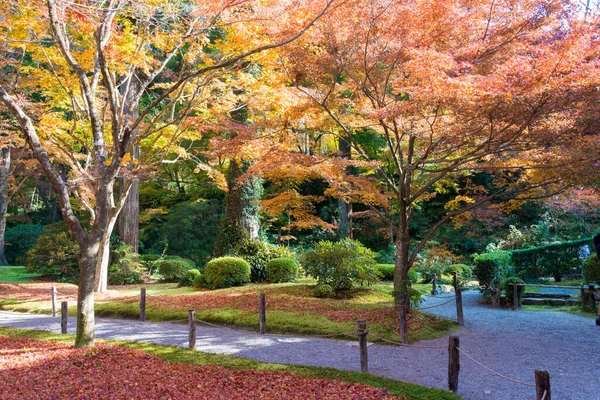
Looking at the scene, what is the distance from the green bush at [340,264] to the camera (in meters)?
13.1

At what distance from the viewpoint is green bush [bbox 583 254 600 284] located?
13250mm

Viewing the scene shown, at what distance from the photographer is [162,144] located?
16.8m

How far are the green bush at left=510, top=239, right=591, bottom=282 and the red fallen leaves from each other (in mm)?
13433

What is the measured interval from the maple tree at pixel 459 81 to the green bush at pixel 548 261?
728cm

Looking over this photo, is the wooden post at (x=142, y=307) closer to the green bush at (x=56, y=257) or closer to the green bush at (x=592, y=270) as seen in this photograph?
the green bush at (x=56, y=257)

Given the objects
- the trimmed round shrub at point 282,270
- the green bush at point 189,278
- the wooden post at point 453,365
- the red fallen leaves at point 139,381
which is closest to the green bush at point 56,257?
the green bush at point 189,278

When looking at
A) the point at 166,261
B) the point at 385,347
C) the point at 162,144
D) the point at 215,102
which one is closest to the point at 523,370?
the point at 385,347

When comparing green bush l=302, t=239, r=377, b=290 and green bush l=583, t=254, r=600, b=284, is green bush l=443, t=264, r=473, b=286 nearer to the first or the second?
green bush l=583, t=254, r=600, b=284

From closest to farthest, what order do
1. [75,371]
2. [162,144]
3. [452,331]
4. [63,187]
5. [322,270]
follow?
1. [75,371]
2. [63,187]
3. [452,331]
4. [322,270]
5. [162,144]

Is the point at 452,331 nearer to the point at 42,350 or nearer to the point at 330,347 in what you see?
the point at 330,347

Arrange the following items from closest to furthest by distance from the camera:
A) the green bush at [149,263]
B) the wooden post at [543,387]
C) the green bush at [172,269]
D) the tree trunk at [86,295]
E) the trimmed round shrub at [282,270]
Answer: the wooden post at [543,387] < the tree trunk at [86,295] < the trimmed round shrub at [282,270] < the green bush at [172,269] < the green bush at [149,263]

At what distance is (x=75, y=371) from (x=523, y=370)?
6408mm

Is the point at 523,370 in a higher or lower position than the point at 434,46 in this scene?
lower

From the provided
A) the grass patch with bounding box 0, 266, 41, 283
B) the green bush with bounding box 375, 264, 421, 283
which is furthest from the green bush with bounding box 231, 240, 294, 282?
the grass patch with bounding box 0, 266, 41, 283
